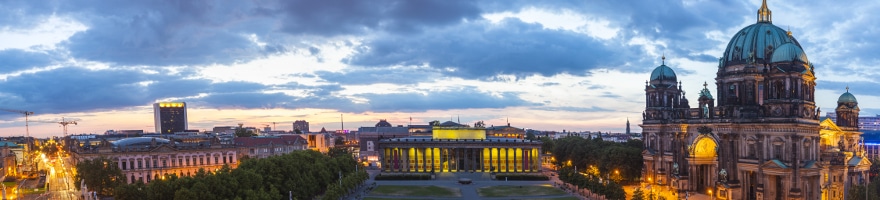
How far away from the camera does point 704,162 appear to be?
107125mm

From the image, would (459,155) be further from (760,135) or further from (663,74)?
(760,135)

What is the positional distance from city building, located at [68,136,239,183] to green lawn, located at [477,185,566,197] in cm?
6331

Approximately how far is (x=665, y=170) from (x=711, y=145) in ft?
38.0

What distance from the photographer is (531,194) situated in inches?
4163

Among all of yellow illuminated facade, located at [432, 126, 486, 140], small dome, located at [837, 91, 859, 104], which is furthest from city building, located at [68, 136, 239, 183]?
small dome, located at [837, 91, 859, 104]

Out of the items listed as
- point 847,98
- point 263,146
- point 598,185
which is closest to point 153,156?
point 263,146

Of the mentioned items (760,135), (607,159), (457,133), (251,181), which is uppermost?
(760,135)

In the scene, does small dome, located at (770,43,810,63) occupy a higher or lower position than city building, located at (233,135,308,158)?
higher

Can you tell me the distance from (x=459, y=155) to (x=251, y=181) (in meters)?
87.4

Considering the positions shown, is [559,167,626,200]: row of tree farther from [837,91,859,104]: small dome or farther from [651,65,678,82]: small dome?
[837,91,859,104]: small dome

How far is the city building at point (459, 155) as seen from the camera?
15675 centimetres

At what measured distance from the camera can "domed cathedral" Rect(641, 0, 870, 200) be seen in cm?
8775

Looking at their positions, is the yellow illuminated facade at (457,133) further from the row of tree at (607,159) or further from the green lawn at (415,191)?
the green lawn at (415,191)

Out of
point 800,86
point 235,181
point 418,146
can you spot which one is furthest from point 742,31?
point 235,181
